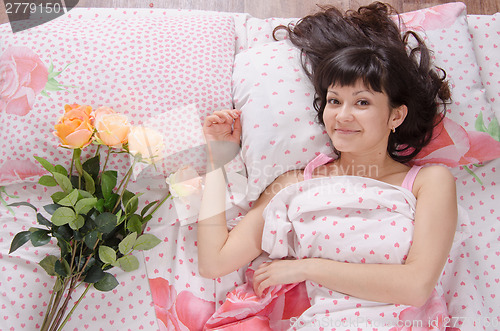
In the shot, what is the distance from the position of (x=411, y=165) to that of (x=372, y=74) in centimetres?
31

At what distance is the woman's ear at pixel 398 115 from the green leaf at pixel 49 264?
892mm

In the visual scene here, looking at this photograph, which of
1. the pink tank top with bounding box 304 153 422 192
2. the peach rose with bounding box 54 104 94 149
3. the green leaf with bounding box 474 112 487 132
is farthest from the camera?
the green leaf with bounding box 474 112 487 132

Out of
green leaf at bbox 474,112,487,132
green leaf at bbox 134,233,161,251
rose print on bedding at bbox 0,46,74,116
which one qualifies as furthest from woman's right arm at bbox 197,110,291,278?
green leaf at bbox 474,112,487,132

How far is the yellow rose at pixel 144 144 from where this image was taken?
3.54ft

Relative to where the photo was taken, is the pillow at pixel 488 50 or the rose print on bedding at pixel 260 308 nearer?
the rose print on bedding at pixel 260 308

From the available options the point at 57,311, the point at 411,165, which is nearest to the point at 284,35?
the point at 411,165

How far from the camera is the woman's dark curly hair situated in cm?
118

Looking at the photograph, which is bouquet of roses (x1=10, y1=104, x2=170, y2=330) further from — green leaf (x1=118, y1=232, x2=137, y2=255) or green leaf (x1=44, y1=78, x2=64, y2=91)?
green leaf (x1=44, y1=78, x2=64, y2=91)

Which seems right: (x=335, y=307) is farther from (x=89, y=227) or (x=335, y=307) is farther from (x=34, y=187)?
(x=34, y=187)

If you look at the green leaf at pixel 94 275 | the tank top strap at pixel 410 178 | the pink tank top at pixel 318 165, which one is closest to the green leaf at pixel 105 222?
the green leaf at pixel 94 275

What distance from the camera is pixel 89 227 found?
1099mm

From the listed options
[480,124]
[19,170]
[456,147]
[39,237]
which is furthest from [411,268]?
[19,170]

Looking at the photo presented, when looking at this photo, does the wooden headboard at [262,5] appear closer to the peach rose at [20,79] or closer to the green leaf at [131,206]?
the peach rose at [20,79]

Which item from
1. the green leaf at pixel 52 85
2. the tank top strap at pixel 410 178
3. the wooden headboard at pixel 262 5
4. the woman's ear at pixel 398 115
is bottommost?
the tank top strap at pixel 410 178
